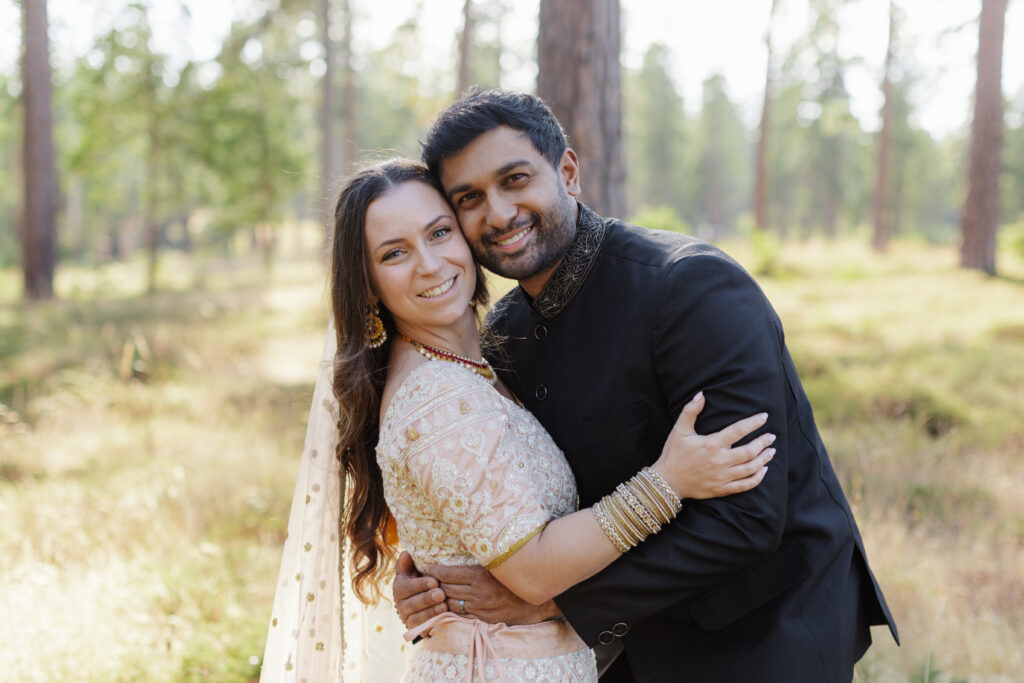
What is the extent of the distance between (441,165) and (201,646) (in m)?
2.66

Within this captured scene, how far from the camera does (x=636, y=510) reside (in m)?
2.15

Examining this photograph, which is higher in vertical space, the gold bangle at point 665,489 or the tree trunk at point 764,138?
the tree trunk at point 764,138

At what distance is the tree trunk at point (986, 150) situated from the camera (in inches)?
599

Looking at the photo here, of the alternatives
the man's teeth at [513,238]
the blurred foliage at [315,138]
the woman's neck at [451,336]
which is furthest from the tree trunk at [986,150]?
the woman's neck at [451,336]

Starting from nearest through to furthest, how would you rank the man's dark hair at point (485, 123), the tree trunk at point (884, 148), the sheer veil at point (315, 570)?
the man's dark hair at point (485, 123)
the sheer veil at point (315, 570)
the tree trunk at point (884, 148)

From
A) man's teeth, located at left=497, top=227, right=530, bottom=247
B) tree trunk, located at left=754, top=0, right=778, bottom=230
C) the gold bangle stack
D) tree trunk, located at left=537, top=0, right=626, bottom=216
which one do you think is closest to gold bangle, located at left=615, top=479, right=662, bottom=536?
the gold bangle stack

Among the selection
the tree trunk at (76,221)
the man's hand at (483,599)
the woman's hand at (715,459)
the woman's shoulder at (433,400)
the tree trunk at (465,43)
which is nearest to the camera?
the woman's hand at (715,459)

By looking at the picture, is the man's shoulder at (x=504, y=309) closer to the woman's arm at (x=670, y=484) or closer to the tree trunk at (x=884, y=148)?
the woman's arm at (x=670, y=484)

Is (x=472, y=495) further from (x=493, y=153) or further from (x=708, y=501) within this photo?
(x=493, y=153)

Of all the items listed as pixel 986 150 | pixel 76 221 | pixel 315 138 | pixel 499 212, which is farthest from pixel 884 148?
pixel 76 221

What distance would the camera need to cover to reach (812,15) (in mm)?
28078

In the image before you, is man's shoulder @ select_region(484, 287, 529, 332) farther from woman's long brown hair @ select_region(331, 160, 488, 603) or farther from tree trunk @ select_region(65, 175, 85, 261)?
tree trunk @ select_region(65, 175, 85, 261)

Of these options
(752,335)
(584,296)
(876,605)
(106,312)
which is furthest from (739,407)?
(106,312)

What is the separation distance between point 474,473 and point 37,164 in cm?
1733
